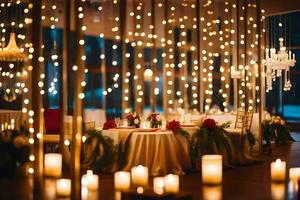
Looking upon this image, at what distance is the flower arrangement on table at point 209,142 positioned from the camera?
7.97 metres

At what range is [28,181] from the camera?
6879 millimetres

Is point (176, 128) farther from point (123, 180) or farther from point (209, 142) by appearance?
point (123, 180)

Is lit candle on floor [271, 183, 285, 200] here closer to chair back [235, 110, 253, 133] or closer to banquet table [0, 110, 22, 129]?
chair back [235, 110, 253, 133]

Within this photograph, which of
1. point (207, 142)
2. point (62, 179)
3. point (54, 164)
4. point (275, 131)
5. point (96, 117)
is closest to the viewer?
point (62, 179)

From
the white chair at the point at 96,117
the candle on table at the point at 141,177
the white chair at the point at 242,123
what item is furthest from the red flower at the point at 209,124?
the white chair at the point at 96,117

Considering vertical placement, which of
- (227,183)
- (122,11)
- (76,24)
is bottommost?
(227,183)

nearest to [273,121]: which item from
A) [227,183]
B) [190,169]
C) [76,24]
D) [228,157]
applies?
[228,157]

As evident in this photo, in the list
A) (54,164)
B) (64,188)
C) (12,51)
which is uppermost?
(12,51)

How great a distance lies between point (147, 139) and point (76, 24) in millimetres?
2304

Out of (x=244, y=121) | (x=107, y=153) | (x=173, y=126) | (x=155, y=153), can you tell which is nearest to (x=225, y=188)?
(x=155, y=153)

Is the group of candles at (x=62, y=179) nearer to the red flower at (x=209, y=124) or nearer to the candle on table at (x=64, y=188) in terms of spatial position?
the candle on table at (x=64, y=188)

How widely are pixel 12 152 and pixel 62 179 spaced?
71.4 inches

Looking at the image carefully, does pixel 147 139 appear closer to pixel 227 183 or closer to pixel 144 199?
pixel 227 183

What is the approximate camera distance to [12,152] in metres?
7.35
